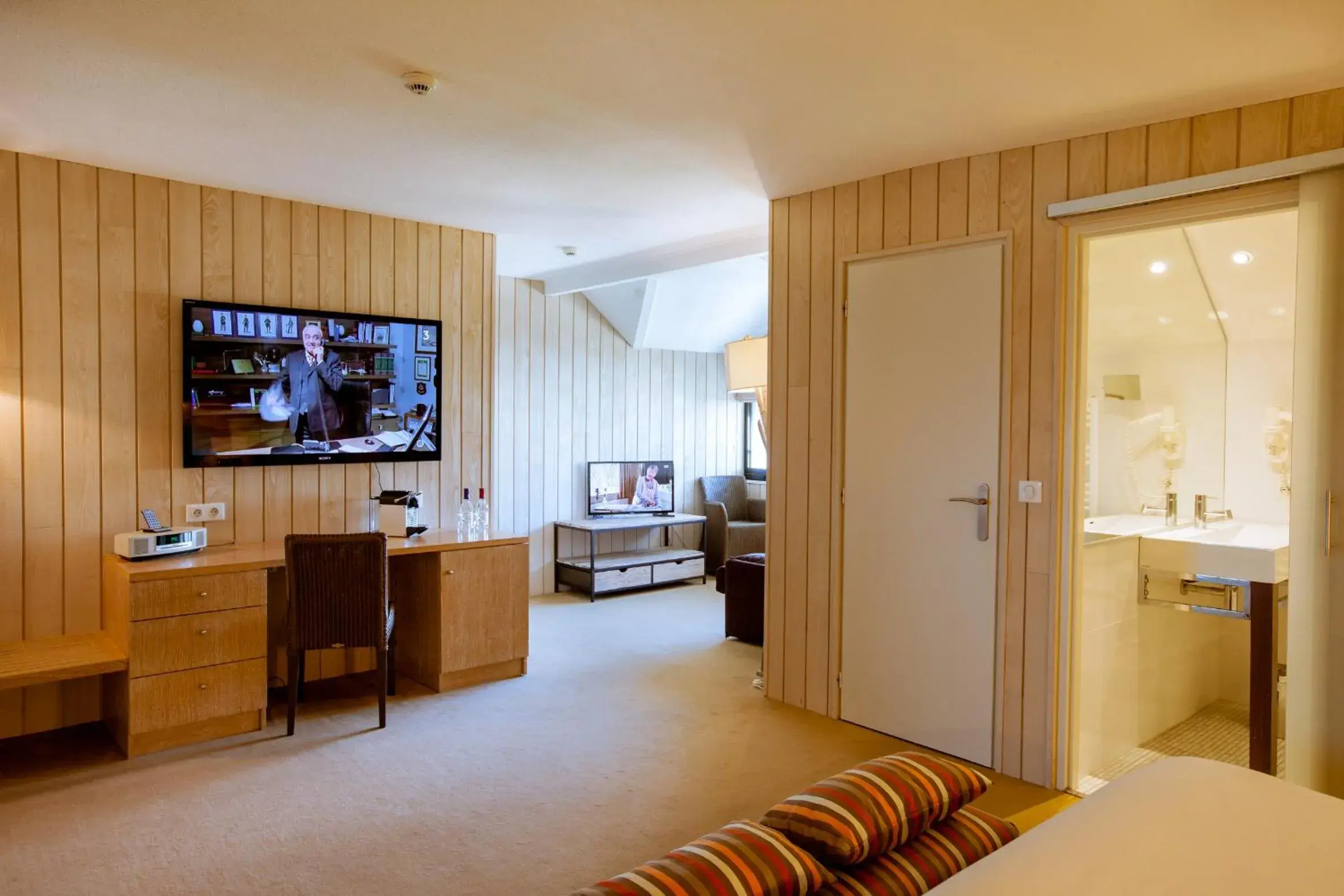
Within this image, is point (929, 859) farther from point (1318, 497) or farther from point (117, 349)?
point (117, 349)

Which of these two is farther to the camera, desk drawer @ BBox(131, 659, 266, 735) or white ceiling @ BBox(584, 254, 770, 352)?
white ceiling @ BBox(584, 254, 770, 352)

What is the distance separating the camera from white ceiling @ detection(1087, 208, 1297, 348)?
371cm

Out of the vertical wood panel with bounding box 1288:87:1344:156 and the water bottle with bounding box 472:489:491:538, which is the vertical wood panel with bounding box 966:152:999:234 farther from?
the water bottle with bounding box 472:489:491:538

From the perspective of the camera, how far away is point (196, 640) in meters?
3.46

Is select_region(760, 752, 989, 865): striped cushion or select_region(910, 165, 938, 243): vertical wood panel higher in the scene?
select_region(910, 165, 938, 243): vertical wood panel

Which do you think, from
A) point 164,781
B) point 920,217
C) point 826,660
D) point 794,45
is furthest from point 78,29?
point 826,660

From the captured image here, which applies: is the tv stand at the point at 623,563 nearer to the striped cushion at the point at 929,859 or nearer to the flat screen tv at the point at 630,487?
the flat screen tv at the point at 630,487

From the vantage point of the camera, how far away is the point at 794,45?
2.46m

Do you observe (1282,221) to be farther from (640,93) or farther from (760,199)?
(640,93)

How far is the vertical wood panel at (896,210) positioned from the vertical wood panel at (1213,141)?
107 centimetres

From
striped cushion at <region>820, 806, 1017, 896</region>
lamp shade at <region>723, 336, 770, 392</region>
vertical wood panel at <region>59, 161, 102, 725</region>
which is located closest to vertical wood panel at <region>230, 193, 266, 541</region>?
vertical wood panel at <region>59, 161, 102, 725</region>

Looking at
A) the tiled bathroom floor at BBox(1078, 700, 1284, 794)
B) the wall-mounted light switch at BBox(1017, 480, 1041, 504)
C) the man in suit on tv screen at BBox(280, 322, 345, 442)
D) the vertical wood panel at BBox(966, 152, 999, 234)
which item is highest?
the vertical wood panel at BBox(966, 152, 999, 234)

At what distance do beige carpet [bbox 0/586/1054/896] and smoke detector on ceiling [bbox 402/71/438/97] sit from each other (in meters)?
2.45

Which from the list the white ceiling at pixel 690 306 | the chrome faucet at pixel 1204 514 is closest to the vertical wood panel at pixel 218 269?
the white ceiling at pixel 690 306
